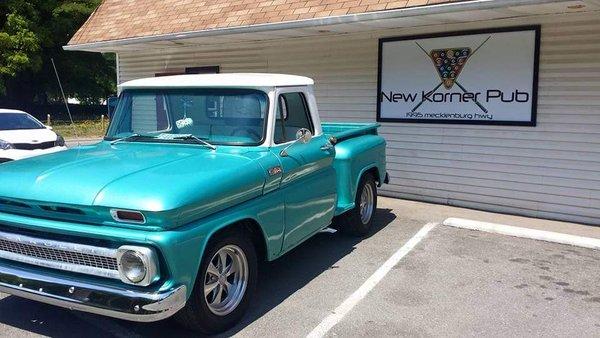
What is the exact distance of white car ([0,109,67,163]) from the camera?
10.6 meters

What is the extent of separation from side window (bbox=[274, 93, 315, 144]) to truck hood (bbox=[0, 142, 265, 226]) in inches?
17.6

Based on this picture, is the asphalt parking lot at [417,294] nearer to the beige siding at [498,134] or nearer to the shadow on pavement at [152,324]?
the shadow on pavement at [152,324]

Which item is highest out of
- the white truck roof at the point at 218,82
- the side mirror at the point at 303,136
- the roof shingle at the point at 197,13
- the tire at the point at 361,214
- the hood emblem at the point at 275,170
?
the roof shingle at the point at 197,13

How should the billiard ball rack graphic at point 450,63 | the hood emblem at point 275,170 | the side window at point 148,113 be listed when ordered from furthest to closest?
1. the billiard ball rack graphic at point 450,63
2. the side window at point 148,113
3. the hood emblem at point 275,170

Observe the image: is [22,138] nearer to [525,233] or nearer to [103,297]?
[103,297]

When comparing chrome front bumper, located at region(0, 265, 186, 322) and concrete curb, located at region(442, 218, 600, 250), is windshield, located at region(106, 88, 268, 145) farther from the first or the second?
concrete curb, located at region(442, 218, 600, 250)

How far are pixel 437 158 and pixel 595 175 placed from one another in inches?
88.0

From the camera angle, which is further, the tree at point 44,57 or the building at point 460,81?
the tree at point 44,57

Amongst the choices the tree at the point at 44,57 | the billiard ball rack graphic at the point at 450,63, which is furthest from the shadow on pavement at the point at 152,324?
the tree at the point at 44,57

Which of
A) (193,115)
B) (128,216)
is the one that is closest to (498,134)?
(193,115)

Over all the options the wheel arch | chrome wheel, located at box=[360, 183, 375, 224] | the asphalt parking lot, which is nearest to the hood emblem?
the wheel arch

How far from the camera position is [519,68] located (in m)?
7.52

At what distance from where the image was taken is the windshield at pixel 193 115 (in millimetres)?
4527

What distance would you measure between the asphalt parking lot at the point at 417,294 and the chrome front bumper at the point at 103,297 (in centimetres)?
56
